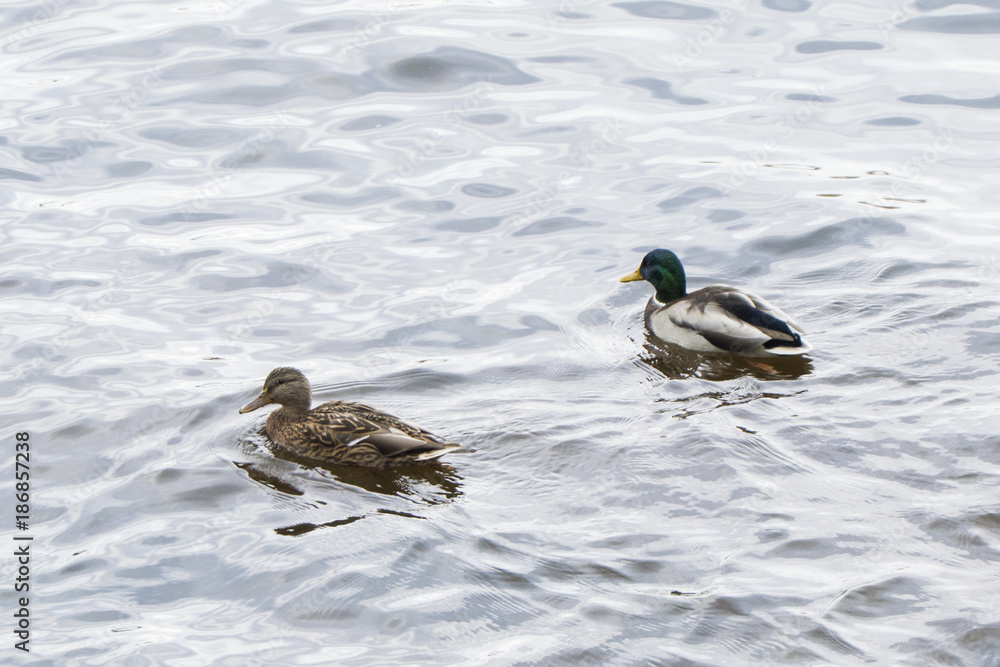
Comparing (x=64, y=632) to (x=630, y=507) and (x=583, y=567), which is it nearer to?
(x=583, y=567)

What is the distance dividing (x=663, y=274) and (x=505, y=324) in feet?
4.73

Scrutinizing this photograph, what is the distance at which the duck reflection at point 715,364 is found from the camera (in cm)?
908

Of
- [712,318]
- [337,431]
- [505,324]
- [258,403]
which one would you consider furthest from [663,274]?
[258,403]

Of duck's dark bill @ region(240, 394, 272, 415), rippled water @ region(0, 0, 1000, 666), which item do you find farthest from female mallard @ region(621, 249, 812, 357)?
duck's dark bill @ region(240, 394, 272, 415)

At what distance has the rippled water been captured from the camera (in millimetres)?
6172

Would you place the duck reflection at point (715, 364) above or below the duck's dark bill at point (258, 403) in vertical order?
below

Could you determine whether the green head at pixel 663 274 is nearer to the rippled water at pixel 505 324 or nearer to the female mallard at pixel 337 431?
the rippled water at pixel 505 324

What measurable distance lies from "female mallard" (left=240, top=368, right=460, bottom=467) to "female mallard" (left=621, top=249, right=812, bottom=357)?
284 cm

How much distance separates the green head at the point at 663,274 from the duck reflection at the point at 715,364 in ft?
1.85

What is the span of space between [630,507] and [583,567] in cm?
74

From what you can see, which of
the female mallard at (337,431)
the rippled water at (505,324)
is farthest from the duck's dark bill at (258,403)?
the rippled water at (505,324)

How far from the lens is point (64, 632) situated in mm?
6199

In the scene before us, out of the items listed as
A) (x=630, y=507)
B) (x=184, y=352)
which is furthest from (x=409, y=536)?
(x=184, y=352)

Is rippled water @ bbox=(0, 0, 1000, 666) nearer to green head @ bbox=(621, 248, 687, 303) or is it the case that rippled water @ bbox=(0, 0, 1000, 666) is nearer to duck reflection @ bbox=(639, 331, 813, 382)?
duck reflection @ bbox=(639, 331, 813, 382)
